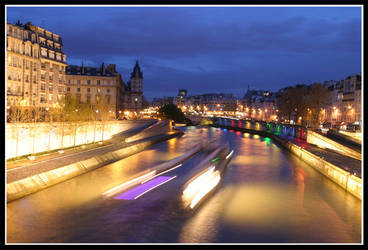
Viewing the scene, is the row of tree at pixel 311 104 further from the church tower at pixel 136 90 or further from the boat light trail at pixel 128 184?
the boat light trail at pixel 128 184

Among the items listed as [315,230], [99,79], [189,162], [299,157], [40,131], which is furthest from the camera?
[99,79]

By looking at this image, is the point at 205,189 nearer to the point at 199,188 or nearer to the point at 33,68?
the point at 199,188

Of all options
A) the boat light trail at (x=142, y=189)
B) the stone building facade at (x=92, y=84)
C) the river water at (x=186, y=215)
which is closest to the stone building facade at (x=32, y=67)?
the stone building facade at (x=92, y=84)

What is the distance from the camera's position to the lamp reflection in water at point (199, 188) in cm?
2558

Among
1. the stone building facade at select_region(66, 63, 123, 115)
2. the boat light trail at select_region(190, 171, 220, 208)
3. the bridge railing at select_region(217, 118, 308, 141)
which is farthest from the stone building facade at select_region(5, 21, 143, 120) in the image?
the bridge railing at select_region(217, 118, 308, 141)

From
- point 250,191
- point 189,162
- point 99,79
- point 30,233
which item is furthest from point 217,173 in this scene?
point 99,79

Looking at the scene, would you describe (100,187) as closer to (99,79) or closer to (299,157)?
(299,157)

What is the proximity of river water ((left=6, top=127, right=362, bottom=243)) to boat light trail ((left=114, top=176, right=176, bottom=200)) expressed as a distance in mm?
641

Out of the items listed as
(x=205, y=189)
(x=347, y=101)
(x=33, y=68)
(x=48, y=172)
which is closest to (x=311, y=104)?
(x=347, y=101)

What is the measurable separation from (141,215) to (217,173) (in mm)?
13739

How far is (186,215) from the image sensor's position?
2211 cm

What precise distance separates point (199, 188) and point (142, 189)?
14.9ft

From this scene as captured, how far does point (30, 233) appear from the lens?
1892 cm

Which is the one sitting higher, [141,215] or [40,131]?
[40,131]
